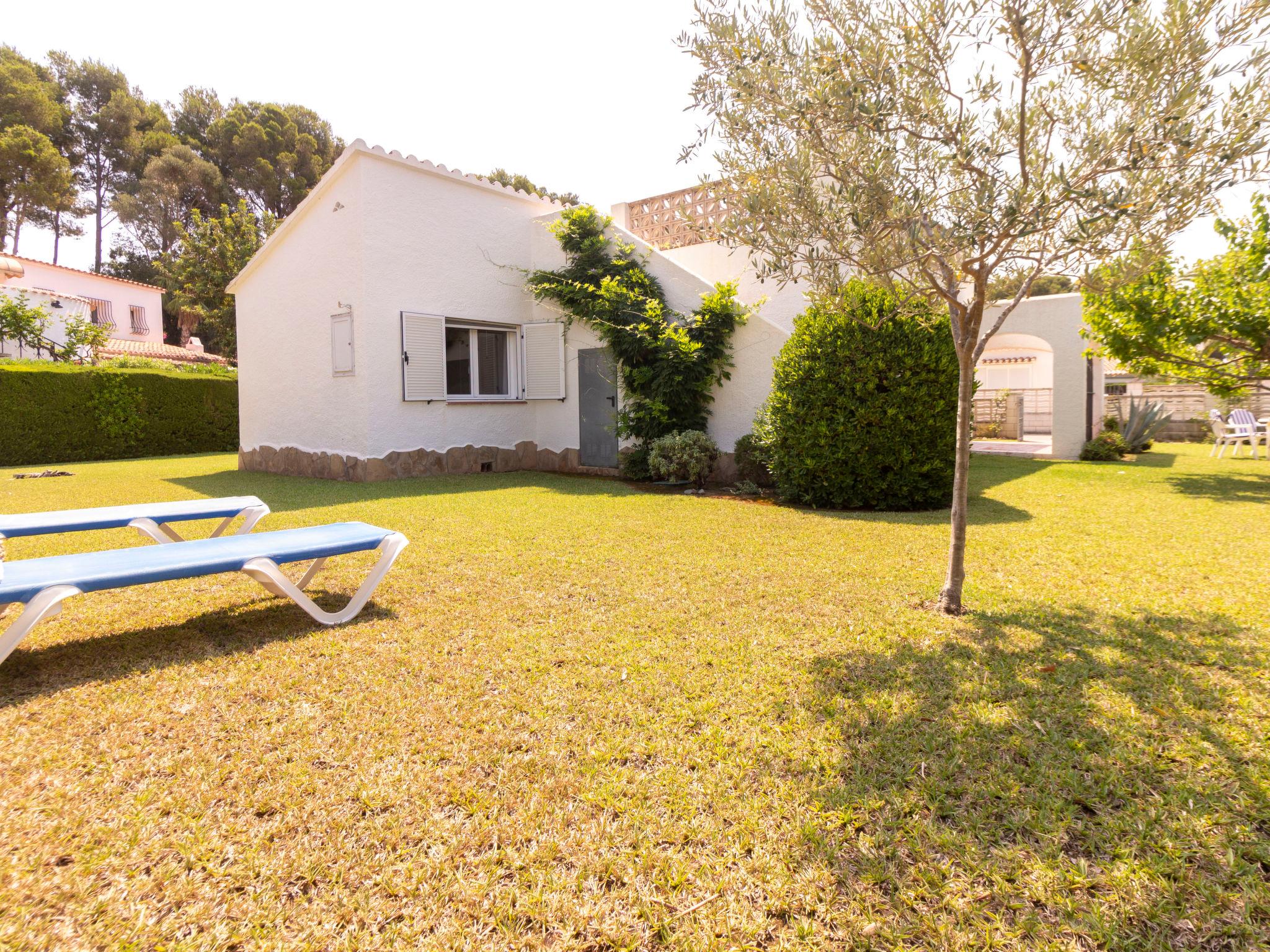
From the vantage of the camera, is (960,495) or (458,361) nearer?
(960,495)

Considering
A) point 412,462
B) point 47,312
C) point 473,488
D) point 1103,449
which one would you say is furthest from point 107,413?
point 1103,449

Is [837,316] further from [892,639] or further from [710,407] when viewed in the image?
[892,639]

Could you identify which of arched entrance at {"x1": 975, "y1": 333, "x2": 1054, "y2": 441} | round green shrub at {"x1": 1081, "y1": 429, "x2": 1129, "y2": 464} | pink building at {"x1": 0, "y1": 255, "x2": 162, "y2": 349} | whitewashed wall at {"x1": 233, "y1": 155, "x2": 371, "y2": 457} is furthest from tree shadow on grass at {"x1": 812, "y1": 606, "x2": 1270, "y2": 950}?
pink building at {"x1": 0, "y1": 255, "x2": 162, "y2": 349}

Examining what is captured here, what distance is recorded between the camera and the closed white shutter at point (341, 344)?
34.1 ft

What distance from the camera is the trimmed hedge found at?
14.0 metres

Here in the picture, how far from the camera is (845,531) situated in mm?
6488

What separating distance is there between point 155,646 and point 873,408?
679 centimetres

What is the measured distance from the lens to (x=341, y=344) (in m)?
10.6

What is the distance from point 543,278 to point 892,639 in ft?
31.4

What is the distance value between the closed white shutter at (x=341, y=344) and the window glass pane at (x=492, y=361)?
2.23 meters

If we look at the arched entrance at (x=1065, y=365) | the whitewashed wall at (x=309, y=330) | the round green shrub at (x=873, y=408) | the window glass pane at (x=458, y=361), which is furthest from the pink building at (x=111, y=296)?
the arched entrance at (x=1065, y=365)

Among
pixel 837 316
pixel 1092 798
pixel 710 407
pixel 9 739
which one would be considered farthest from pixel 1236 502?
pixel 9 739

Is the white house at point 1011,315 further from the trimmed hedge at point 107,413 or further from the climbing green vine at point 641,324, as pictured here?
the trimmed hedge at point 107,413

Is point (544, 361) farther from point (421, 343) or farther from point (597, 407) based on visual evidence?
point (421, 343)
